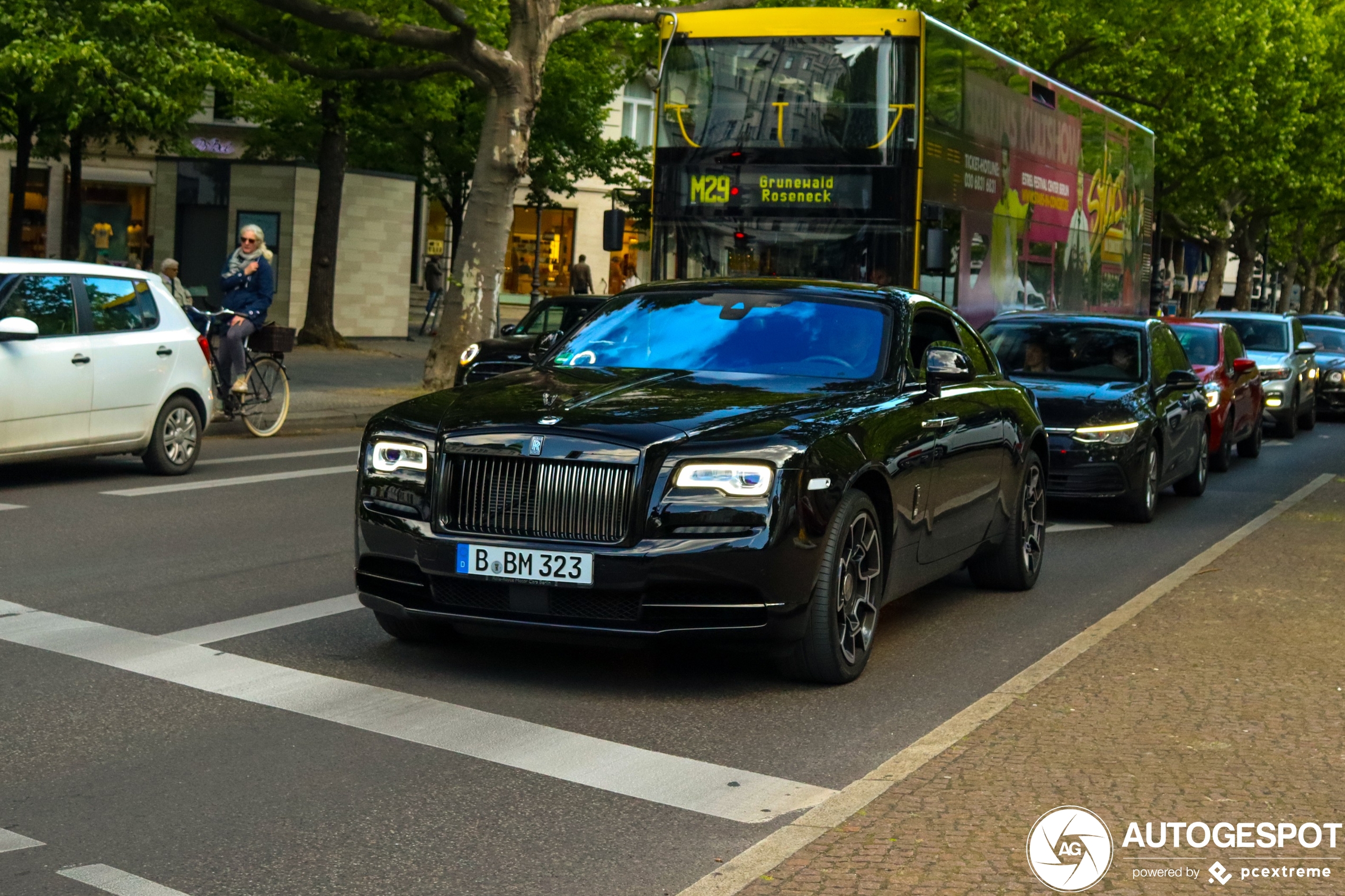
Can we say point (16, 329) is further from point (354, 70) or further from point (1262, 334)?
point (1262, 334)

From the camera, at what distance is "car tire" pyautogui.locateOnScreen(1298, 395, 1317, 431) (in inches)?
961

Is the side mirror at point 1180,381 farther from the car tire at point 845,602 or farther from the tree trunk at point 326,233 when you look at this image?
the tree trunk at point 326,233

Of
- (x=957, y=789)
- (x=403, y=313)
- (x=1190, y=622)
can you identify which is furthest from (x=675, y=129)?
(x=403, y=313)

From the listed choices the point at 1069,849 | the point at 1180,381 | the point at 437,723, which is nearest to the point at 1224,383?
the point at 1180,381

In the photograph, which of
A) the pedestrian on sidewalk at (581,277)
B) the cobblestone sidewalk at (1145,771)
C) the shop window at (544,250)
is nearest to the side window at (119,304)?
the cobblestone sidewalk at (1145,771)

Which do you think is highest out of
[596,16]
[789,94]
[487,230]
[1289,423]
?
[596,16]

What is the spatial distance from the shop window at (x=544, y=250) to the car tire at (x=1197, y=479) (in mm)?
42072

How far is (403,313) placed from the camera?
35719 mm

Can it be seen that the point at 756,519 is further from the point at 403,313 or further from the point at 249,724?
the point at 403,313

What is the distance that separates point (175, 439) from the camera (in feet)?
44.0

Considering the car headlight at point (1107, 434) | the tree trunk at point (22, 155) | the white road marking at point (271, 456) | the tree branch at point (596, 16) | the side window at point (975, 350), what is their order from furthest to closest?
1. the tree trunk at point (22, 155)
2. the tree branch at point (596, 16)
3. the white road marking at point (271, 456)
4. the car headlight at point (1107, 434)
5. the side window at point (975, 350)

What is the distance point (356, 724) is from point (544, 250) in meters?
52.2

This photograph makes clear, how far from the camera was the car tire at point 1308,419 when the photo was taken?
80.1 feet

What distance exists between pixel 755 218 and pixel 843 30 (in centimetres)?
182
